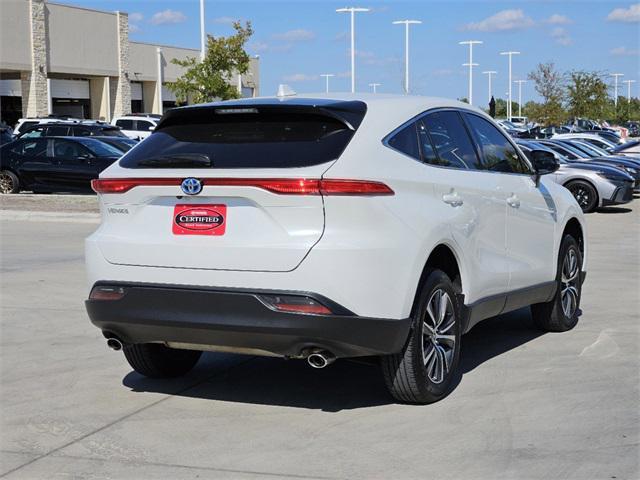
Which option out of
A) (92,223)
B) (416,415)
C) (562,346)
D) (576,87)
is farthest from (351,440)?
(576,87)

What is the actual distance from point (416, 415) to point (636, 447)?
4.05ft

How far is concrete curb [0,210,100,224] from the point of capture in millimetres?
18109

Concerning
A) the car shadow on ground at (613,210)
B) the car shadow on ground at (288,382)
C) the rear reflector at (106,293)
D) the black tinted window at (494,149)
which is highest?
the black tinted window at (494,149)

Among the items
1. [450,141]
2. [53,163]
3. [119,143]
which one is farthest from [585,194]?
[450,141]

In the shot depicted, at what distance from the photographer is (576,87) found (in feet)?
212

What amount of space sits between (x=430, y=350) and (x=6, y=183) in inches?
797

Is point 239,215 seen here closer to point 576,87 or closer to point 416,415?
point 416,415

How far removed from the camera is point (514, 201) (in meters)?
7.16

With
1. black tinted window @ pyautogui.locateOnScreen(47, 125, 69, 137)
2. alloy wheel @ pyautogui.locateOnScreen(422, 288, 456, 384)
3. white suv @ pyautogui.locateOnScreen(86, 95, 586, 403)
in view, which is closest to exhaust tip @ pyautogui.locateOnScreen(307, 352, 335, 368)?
white suv @ pyautogui.locateOnScreen(86, 95, 586, 403)

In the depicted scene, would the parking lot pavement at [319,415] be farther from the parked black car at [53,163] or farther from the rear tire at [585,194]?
the parked black car at [53,163]

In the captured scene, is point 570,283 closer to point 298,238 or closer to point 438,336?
point 438,336

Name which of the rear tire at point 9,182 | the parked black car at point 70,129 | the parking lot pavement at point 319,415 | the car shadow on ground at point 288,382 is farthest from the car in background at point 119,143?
the car shadow on ground at point 288,382

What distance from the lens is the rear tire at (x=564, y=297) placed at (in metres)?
8.09

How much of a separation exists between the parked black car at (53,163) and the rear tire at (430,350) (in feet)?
58.5
